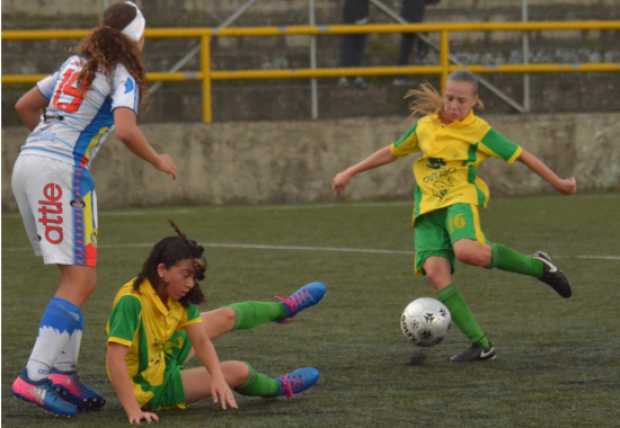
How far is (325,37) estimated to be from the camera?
1736 cm

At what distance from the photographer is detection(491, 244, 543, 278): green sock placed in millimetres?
7645

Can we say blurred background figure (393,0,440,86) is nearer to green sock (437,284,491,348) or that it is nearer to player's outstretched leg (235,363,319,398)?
green sock (437,284,491,348)

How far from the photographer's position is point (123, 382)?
587 cm

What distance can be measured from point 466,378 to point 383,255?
475 cm

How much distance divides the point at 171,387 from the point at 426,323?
1739 millimetres

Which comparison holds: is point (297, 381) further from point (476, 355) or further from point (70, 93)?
point (70, 93)

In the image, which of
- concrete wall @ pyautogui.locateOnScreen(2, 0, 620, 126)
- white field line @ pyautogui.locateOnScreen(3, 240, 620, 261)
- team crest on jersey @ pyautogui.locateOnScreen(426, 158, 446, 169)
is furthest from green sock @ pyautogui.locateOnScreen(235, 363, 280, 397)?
concrete wall @ pyautogui.locateOnScreen(2, 0, 620, 126)

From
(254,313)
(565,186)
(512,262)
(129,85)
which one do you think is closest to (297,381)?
(254,313)

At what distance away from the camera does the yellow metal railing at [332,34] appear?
15.8 meters

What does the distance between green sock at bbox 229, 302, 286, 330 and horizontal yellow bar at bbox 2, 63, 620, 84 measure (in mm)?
8858

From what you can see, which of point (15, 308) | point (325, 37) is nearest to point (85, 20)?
point (325, 37)

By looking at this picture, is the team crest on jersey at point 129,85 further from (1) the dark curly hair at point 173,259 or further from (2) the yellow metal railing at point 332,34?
(2) the yellow metal railing at point 332,34

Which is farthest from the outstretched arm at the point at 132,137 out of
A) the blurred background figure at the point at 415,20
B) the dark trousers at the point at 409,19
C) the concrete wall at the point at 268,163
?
the blurred background figure at the point at 415,20

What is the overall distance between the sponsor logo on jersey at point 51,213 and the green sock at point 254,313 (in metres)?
0.99
